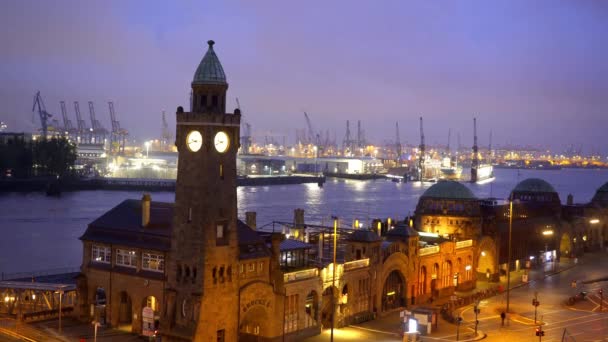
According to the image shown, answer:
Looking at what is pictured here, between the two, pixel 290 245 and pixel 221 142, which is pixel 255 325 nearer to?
pixel 290 245

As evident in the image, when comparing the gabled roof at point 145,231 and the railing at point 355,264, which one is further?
the railing at point 355,264

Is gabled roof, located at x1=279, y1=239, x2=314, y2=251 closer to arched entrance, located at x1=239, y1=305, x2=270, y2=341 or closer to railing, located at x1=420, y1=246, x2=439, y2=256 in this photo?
arched entrance, located at x1=239, y1=305, x2=270, y2=341

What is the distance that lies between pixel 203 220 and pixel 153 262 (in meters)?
5.07

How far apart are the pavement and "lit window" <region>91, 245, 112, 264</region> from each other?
3.82 meters

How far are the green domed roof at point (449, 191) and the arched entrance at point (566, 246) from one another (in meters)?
22.7

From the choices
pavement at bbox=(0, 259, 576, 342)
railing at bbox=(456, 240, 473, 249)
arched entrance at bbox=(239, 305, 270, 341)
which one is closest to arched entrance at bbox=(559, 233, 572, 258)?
pavement at bbox=(0, 259, 576, 342)

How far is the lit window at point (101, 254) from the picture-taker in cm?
4759

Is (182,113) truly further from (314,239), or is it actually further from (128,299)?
(314,239)

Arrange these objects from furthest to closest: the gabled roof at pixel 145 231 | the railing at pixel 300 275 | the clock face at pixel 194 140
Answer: the railing at pixel 300 275
the gabled roof at pixel 145 231
the clock face at pixel 194 140

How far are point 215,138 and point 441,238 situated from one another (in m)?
32.3

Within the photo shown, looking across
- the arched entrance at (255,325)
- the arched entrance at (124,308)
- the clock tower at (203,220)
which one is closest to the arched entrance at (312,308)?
the arched entrance at (255,325)

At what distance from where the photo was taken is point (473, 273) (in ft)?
231

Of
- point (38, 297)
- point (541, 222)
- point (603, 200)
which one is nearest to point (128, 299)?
point (38, 297)

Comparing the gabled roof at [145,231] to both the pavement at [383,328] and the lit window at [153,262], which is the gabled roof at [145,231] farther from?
the pavement at [383,328]
